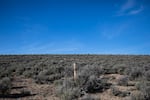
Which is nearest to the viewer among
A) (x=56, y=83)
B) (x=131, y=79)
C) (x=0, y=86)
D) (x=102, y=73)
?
(x=0, y=86)

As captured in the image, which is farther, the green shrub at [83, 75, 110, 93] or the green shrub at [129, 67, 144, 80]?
the green shrub at [129, 67, 144, 80]

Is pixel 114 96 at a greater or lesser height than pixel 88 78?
lesser

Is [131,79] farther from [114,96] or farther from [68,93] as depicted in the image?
[68,93]

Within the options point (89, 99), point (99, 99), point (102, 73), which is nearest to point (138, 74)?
point (102, 73)

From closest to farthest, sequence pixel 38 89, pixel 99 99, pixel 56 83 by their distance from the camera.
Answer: pixel 99 99 < pixel 38 89 < pixel 56 83

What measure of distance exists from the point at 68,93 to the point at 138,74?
33.8ft

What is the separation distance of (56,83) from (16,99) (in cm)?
430

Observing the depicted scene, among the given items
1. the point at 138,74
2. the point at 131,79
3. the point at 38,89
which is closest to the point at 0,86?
the point at 38,89

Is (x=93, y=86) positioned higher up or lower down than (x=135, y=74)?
lower down

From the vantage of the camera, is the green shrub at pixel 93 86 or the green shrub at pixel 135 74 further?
the green shrub at pixel 135 74

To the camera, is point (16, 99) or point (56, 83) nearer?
point (16, 99)

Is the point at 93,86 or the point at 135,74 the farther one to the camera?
the point at 135,74

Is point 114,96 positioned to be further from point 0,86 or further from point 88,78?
point 0,86

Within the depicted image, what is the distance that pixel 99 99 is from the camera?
10.2 metres
